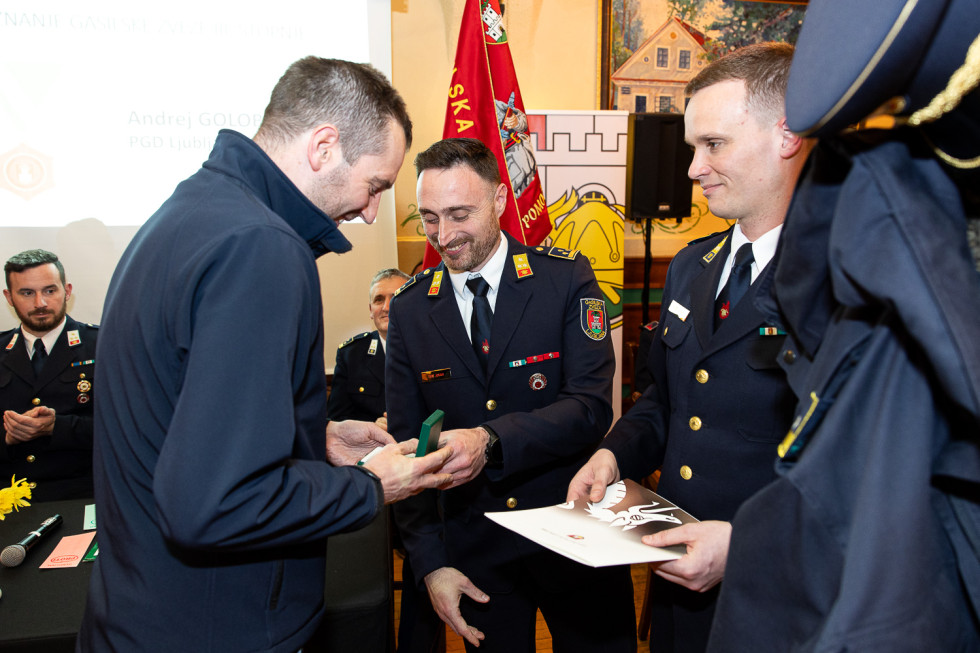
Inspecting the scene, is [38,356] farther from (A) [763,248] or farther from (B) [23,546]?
(A) [763,248]

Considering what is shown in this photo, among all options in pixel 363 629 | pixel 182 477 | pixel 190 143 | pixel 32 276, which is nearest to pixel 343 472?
pixel 182 477

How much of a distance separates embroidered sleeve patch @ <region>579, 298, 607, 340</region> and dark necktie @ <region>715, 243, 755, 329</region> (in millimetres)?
446

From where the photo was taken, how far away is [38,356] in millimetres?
2852

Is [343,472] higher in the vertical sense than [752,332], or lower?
lower

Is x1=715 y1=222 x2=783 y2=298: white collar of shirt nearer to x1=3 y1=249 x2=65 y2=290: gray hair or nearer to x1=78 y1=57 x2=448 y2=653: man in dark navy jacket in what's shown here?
x1=78 y1=57 x2=448 y2=653: man in dark navy jacket

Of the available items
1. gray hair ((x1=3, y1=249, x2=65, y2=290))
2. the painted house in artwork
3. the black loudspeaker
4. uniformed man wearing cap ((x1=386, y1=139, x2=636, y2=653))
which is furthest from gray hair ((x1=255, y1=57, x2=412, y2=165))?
the painted house in artwork

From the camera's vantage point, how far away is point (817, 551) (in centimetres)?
56

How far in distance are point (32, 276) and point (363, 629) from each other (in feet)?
8.29

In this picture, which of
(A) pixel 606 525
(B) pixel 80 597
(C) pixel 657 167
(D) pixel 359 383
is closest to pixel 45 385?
(D) pixel 359 383

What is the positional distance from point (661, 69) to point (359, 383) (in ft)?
11.1

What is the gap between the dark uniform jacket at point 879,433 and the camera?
464 millimetres

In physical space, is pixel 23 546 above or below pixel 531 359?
below

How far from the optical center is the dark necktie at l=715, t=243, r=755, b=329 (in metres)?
1.32

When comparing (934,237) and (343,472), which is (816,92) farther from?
(343,472)
